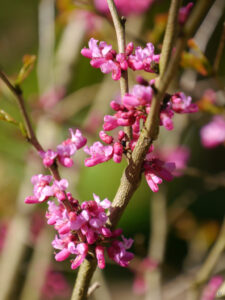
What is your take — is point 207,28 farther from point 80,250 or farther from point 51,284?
point 51,284

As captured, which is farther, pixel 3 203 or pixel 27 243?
pixel 3 203

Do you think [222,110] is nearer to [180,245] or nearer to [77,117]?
[180,245]

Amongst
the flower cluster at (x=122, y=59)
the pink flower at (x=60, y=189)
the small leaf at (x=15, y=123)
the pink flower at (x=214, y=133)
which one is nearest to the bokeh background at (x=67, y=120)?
the pink flower at (x=214, y=133)

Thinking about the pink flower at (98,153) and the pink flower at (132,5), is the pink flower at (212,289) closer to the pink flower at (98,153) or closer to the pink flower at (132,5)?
the pink flower at (98,153)

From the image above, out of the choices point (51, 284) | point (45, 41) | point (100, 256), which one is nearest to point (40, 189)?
point (100, 256)

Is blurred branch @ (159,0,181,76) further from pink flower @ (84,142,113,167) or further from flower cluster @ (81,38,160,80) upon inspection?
pink flower @ (84,142,113,167)

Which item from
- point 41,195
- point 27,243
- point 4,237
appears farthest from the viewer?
point 4,237

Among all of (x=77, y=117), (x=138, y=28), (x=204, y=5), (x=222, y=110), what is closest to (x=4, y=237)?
(x=138, y=28)
